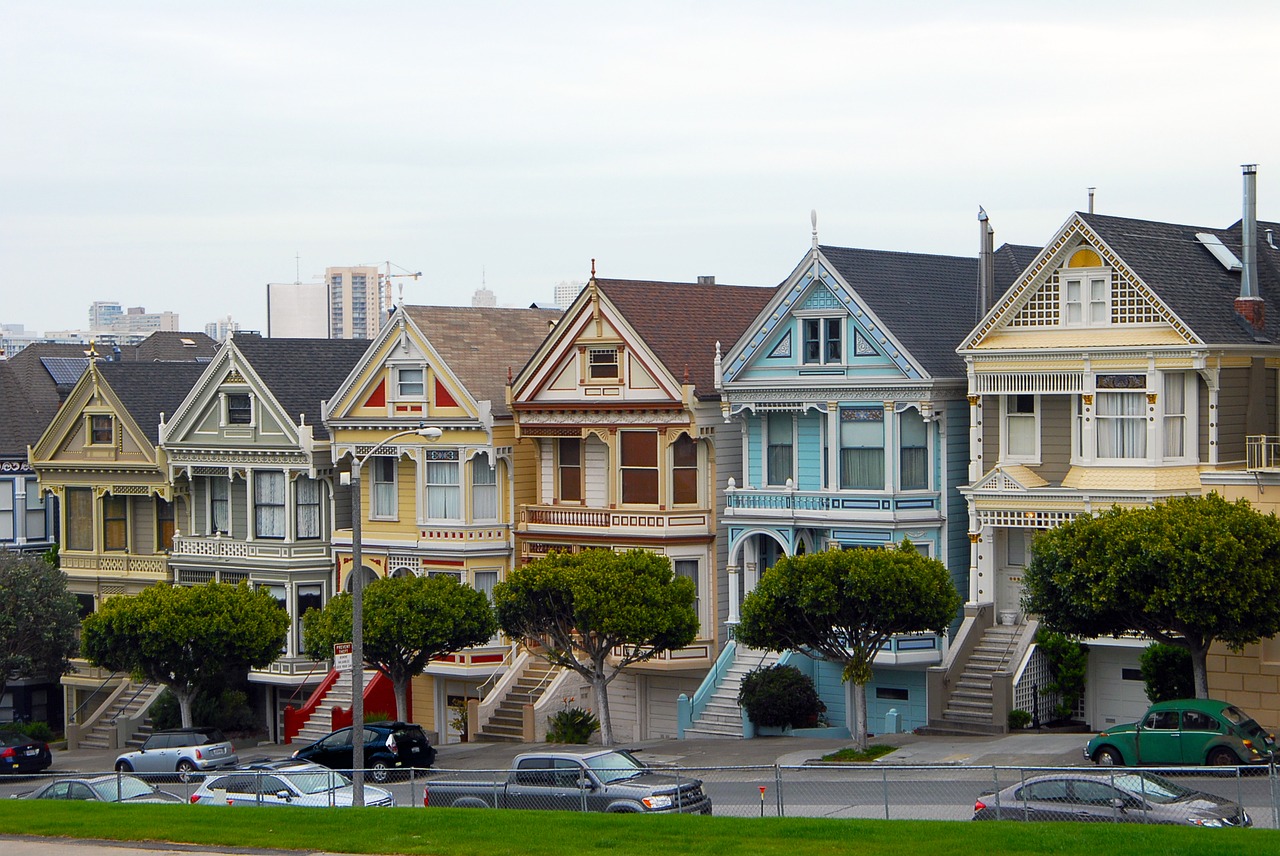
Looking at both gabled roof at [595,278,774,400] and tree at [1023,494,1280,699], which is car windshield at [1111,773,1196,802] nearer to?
tree at [1023,494,1280,699]

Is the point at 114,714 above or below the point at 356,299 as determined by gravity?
below

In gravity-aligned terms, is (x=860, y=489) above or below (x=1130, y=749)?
above

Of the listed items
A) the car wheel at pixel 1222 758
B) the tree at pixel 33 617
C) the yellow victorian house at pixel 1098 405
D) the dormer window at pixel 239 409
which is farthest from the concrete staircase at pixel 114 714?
the car wheel at pixel 1222 758

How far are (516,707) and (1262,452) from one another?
2034 cm

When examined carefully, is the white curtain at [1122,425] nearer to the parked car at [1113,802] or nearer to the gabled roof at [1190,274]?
the gabled roof at [1190,274]

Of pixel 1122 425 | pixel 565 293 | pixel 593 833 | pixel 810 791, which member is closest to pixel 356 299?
pixel 565 293

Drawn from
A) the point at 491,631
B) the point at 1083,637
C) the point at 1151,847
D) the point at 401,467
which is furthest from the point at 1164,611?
the point at 401,467

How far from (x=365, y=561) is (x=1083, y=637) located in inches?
893

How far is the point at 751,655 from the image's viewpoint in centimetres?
4578

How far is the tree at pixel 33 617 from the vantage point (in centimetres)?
5500

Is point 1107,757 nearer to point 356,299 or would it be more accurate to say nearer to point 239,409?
point 239,409

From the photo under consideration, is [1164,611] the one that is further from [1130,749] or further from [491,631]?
[491,631]

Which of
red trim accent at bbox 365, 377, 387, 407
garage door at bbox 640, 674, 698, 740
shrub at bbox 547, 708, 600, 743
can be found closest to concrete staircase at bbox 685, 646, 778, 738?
garage door at bbox 640, 674, 698, 740

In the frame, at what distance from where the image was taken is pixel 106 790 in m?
35.2
